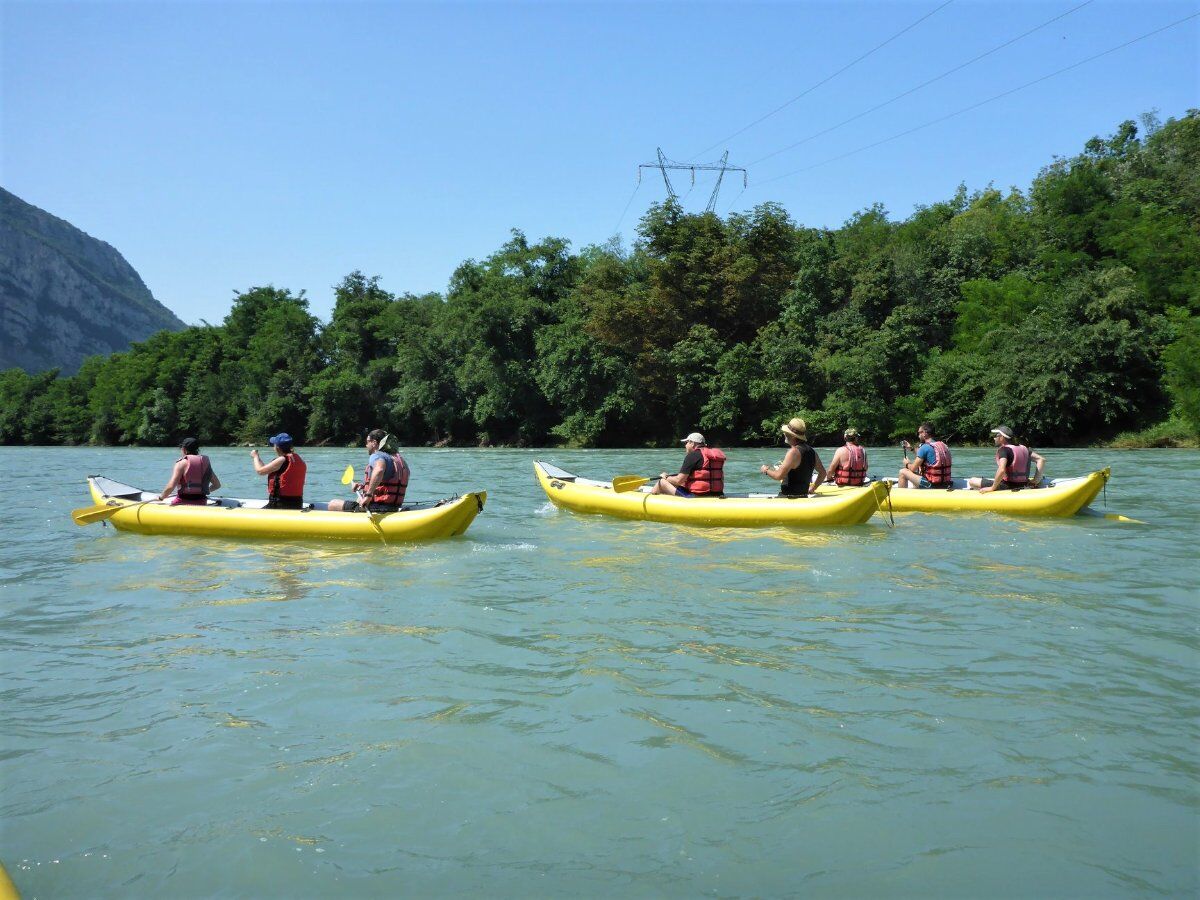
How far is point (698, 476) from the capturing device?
36.5 feet

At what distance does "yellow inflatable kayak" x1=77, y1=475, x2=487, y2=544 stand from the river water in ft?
4.42

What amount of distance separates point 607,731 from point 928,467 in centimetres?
938

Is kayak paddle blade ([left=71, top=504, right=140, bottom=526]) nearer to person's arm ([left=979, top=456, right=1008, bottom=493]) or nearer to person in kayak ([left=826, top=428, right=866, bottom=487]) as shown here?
person in kayak ([left=826, top=428, right=866, bottom=487])

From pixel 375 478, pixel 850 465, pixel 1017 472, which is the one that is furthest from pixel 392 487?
pixel 1017 472

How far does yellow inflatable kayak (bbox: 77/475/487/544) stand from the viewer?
947 cm

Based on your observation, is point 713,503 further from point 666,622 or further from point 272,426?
point 272,426

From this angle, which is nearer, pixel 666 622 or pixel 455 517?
pixel 666 622

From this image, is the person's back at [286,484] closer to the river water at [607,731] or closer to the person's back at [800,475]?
the river water at [607,731]

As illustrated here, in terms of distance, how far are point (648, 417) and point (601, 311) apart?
4.88 m

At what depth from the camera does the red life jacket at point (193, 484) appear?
→ 10.6m

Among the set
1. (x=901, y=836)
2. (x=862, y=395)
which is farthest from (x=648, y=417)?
(x=901, y=836)

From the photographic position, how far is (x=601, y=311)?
120 feet

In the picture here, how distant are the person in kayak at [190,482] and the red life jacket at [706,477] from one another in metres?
5.52

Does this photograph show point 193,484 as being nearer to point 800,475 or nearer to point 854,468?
point 800,475
